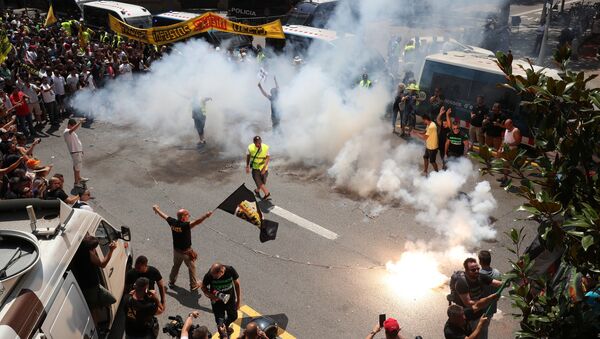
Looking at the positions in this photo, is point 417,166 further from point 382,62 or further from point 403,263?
point 382,62

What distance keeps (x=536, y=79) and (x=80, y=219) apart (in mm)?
4445

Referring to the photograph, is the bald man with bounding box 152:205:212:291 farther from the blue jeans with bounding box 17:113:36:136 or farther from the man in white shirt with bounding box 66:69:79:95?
the man in white shirt with bounding box 66:69:79:95

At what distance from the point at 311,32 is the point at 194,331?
1521 cm

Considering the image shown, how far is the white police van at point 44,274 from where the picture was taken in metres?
4.01

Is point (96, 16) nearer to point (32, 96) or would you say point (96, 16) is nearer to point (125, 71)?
point (125, 71)

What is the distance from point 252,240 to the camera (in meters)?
8.50

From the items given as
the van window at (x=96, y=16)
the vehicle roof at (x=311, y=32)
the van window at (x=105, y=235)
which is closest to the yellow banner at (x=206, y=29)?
the vehicle roof at (x=311, y=32)

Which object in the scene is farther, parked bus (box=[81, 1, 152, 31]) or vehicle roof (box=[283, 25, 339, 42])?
parked bus (box=[81, 1, 152, 31])

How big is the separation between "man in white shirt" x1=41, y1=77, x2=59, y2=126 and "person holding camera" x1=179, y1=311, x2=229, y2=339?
420 inches

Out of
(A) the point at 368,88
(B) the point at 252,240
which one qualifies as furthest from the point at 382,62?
(B) the point at 252,240

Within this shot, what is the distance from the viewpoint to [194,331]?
471cm

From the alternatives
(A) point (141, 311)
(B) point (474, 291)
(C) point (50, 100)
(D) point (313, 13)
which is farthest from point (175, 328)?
(D) point (313, 13)

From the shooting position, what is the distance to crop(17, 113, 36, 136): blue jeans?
1310cm

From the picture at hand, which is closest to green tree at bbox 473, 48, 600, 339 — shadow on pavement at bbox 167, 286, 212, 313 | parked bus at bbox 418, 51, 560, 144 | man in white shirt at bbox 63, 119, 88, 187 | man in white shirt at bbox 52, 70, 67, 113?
shadow on pavement at bbox 167, 286, 212, 313
